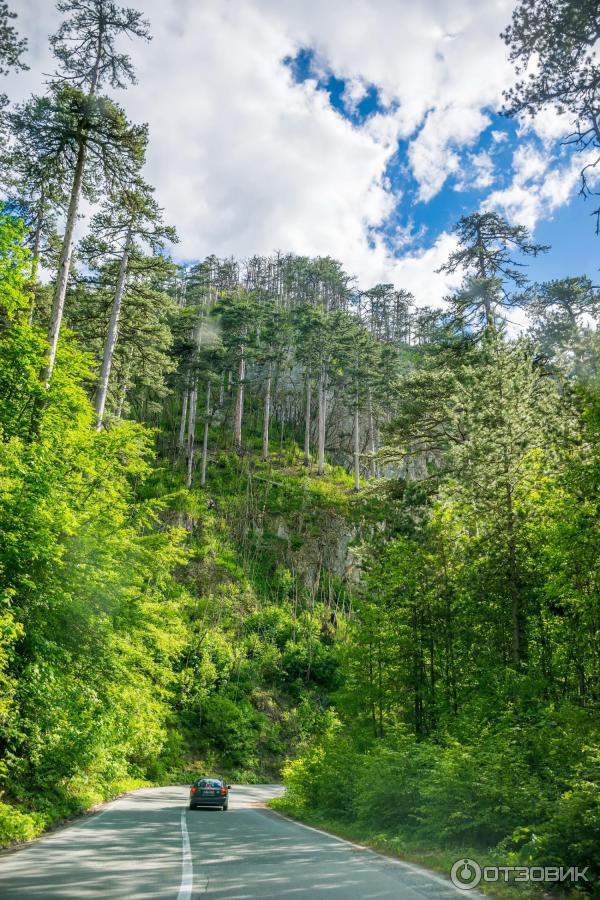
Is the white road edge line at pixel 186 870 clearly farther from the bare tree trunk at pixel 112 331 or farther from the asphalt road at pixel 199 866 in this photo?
the bare tree trunk at pixel 112 331

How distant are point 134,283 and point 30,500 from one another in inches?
592

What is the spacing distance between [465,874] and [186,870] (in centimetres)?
400

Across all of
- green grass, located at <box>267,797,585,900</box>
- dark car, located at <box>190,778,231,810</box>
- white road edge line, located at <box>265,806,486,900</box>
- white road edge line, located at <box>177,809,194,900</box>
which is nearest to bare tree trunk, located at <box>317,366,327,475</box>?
dark car, located at <box>190,778,231,810</box>

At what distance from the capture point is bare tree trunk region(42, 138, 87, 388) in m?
14.9

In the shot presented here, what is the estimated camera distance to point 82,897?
253 inches

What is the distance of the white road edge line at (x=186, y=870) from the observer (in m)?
6.76

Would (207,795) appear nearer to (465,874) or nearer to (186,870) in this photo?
(186,870)

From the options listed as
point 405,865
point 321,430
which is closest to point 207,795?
point 405,865

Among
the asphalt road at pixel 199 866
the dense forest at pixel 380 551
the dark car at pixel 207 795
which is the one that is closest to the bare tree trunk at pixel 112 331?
the dense forest at pixel 380 551

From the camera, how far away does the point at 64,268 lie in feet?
53.8

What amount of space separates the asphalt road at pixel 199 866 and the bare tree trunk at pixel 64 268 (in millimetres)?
9917

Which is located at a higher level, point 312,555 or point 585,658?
point 312,555

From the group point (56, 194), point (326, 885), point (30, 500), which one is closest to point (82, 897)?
point (326, 885)

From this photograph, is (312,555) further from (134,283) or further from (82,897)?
(82,897)
